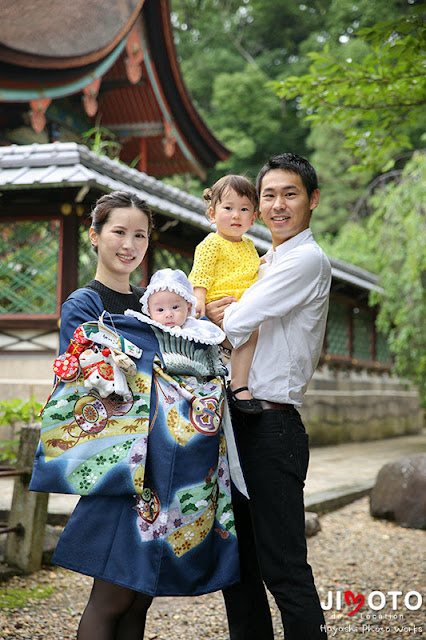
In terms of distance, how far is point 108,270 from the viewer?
2.42 m

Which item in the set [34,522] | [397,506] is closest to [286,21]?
[397,506]

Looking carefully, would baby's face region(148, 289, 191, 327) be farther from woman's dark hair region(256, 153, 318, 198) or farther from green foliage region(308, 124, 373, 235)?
green foliage region(308, 124, 373, 235)

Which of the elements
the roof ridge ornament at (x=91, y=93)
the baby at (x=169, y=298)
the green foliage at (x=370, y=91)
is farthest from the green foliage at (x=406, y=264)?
the baby at (x=169, y=298)

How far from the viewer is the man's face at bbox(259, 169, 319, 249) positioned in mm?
2432

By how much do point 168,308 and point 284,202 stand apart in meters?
0.61

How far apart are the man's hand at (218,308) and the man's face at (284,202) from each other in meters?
0.34

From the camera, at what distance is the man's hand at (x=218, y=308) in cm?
255

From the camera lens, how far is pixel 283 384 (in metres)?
2.34

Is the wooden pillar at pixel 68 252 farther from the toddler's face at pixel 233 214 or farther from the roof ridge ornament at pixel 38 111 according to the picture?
the toddler's face at pixel 233 214

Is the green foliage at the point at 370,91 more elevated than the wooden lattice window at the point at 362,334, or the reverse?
the green foliage at the point at 370,91

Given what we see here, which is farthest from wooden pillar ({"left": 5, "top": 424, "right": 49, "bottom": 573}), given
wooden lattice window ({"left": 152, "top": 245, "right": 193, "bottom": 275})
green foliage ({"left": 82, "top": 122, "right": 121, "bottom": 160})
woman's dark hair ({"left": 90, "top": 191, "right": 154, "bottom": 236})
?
green foliage ({"left": 82, "top": 122, "right": 121, "bottom": 160})

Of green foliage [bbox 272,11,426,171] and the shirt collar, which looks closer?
the shirt collar

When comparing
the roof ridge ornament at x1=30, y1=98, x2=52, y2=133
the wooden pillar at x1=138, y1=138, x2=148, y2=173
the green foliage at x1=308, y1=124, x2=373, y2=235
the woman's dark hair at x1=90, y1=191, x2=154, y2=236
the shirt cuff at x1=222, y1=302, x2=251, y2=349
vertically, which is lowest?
the shirt cuff at x1=222, y1=302, x2=251, y2=349

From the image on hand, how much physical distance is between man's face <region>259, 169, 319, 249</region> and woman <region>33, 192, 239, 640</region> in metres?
0.66
